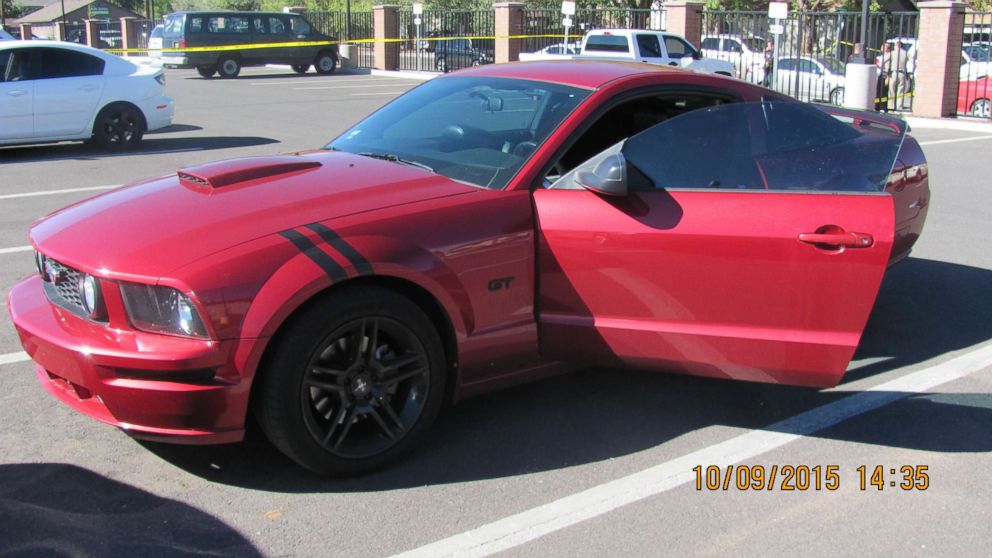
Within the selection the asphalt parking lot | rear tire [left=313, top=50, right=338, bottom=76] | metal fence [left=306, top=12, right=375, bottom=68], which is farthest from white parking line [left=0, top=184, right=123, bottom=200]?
metal fence [left=306, top=12, right=375, bottom=68]

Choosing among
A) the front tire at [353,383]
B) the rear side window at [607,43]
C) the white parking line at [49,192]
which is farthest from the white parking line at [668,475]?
the rear side window at [607,43]

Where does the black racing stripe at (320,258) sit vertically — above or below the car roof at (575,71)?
below

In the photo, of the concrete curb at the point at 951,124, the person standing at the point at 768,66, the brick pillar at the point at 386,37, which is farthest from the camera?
the brick pillar at the point at 386,37

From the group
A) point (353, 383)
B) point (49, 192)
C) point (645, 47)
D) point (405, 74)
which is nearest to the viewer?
point (353, 383)

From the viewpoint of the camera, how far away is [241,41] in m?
33.6

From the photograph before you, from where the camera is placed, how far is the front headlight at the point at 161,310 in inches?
138

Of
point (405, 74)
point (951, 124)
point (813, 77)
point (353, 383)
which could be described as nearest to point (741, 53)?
point (813, 77)

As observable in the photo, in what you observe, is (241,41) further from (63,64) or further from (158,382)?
(158,382)

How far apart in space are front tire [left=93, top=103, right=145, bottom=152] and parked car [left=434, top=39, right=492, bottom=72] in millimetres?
21299

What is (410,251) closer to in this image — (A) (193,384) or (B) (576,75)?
(A) (193,384)

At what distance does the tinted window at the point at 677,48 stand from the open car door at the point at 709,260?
2147 centimetres

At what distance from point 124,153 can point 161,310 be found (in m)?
11.4

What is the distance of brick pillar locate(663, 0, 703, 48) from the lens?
94.5 feet

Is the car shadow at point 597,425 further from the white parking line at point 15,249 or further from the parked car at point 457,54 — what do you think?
the parked car at point 457,54
